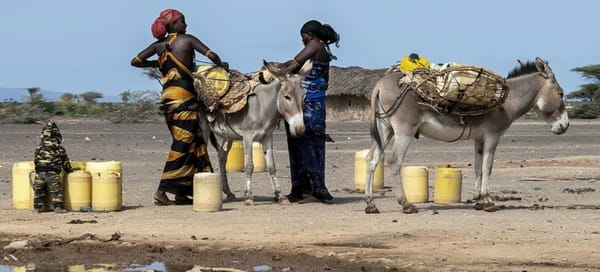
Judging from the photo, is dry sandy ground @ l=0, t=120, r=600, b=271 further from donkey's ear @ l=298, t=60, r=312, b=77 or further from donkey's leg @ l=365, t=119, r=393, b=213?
donkey's ear @ l=298, t=60, r=312, b=77

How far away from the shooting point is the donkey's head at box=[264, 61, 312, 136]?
52.6 feet

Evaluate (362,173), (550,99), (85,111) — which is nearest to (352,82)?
(85,111)

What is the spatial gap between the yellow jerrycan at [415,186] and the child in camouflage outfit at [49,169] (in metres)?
4.31

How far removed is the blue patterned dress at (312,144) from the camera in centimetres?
1656

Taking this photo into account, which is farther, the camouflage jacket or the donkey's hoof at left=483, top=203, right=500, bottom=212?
the donkey's hoof at left=483, top=203, right=500, bottom=212

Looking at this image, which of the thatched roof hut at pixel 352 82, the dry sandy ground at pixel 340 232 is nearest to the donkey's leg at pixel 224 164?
the dry sandy ground at pixel 340 232

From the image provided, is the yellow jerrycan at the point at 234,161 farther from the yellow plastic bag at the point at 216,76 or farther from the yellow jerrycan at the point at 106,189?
the yellow jerrycan at the point at 106,189

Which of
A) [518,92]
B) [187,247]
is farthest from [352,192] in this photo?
[187,247]

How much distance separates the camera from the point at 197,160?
16.5 meters

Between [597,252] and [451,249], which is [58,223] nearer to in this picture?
[451,249]

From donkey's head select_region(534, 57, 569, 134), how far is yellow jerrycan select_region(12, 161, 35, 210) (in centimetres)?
630

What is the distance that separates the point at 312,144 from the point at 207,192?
197cm

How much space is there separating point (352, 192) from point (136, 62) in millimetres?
4133

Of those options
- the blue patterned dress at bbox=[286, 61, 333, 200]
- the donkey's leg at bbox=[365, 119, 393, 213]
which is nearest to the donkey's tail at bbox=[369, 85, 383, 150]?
the donkey's leg at bbox=[365, 119, 393, 213]
